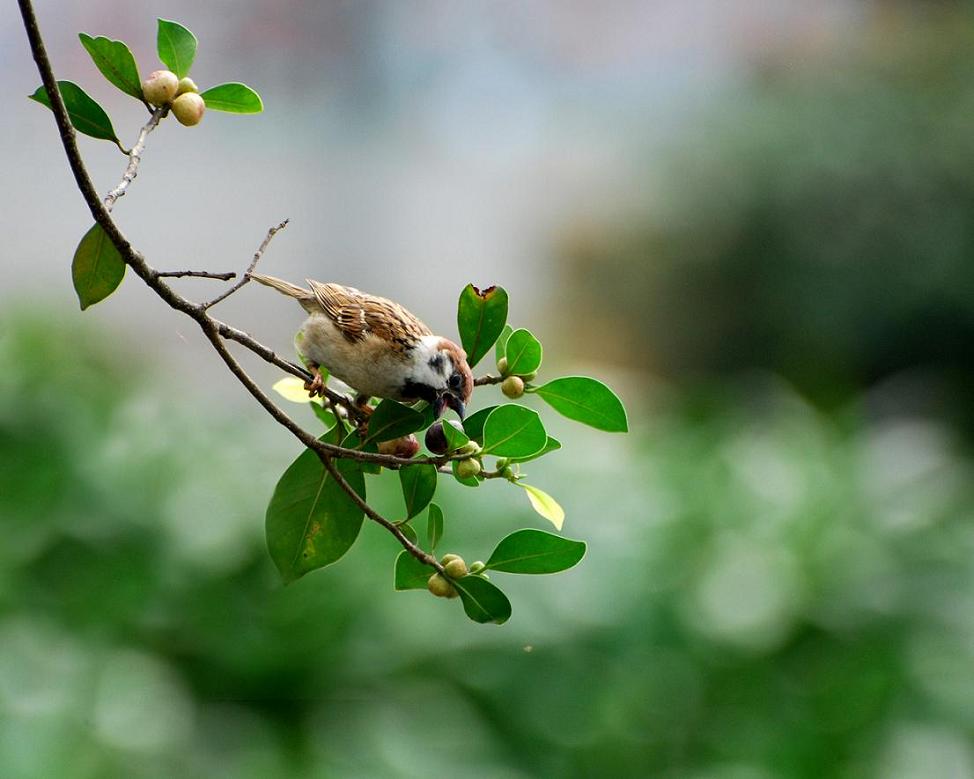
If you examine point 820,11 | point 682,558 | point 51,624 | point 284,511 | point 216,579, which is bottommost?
point 284,511

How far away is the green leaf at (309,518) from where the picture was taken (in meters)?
1.07

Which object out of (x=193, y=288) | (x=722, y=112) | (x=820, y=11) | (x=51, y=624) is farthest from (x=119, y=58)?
(x=820, y=11)

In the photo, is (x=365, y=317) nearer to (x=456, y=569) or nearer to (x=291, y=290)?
(x=291, y=290)

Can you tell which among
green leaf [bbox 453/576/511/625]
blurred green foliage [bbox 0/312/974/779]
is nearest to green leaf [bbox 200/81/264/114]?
green leaf [bbox 453/576/511/625]

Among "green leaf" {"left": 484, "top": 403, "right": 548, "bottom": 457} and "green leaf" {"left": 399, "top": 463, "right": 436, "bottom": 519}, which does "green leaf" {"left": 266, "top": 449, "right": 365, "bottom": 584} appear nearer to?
"green leaf" {"left": 399, "top": 463, "right": 436, "bottom": 519}

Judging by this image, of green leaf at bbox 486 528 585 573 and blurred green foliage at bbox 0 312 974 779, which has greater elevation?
blurred green foliage at bbox 0 312 974 779

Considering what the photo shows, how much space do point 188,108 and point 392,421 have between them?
0.34 m

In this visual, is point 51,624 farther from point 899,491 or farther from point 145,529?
point 899,491

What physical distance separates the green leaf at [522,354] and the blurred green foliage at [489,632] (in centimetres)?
174

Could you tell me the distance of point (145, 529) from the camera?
134 inches

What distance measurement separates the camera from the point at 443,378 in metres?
1.18

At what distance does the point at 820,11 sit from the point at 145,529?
24.3 ft

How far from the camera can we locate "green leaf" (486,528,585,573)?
0.98 metres

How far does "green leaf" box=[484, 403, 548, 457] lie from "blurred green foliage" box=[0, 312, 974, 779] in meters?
1.79
